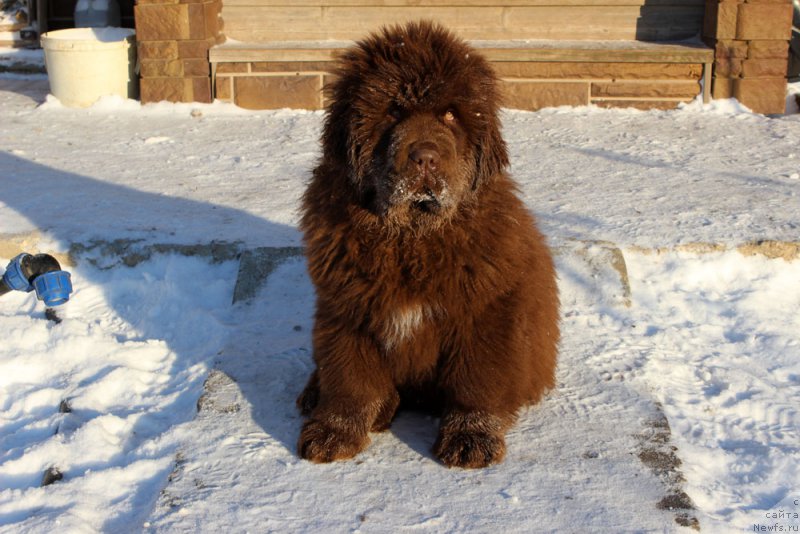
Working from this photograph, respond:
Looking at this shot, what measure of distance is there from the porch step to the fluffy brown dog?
17.3 feet

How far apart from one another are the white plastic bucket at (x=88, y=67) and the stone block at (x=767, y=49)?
585 cm

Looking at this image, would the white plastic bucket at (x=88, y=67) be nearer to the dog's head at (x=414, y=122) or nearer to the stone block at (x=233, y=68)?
the stone block at (x=233, y=68)

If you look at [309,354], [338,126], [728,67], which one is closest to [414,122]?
[338,126]

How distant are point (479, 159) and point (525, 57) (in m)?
5.46

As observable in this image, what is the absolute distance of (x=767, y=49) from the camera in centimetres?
842

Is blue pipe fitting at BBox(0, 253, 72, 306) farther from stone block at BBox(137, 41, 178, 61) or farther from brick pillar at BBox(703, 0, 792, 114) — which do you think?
brick pillar at BBox(703, 0, 792, 114)

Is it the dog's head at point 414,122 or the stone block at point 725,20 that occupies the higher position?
the stone block at point 725,20

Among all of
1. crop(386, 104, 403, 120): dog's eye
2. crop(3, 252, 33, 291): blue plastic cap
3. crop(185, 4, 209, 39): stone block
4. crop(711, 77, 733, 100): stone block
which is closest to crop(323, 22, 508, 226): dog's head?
crop(386, 104, 403, 120): dog's eye

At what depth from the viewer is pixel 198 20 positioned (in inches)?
337

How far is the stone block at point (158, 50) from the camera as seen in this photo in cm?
862

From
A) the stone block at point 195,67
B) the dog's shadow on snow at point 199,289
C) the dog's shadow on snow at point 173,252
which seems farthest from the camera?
the stone block at point 195,67

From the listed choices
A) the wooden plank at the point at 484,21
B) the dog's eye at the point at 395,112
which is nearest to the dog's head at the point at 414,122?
the dog's eye at the point at 395,112

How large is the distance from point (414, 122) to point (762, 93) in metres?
6.35

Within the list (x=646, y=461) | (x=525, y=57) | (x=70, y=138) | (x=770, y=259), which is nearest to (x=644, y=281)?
(x=770, y=259)
